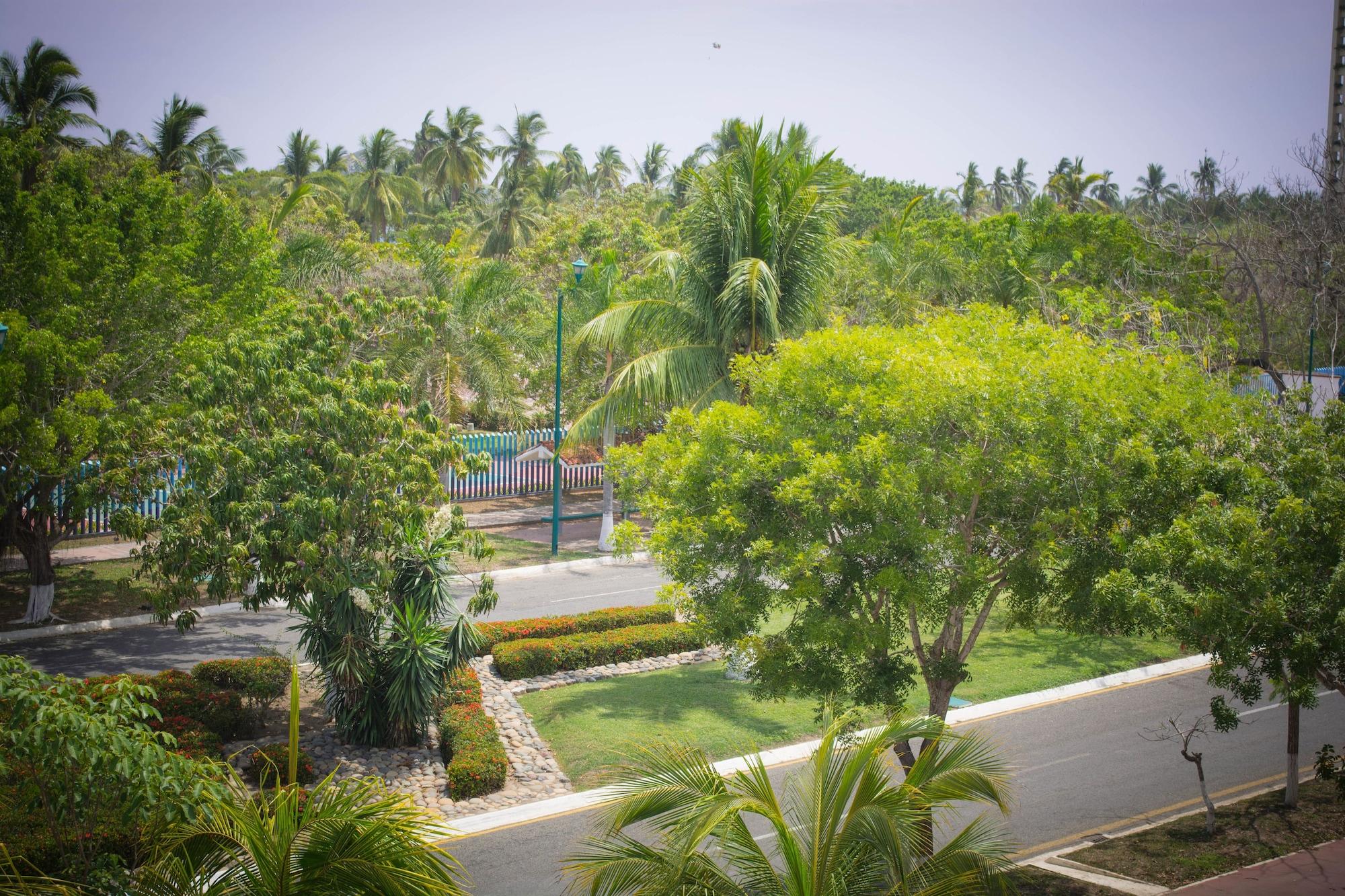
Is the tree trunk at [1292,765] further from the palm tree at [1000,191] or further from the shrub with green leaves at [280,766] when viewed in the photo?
the palm tree at [1000,191]

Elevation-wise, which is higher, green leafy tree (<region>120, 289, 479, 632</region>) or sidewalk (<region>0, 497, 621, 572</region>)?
green leafy tree (<region>120, 289, 479, 632</region>)

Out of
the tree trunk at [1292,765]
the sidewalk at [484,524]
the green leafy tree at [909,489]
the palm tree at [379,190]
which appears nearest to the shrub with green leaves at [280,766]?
the green leafy tree at [909,489]

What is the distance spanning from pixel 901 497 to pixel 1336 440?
13.8 feet

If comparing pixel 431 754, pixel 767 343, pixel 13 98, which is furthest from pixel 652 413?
pixel 13 98

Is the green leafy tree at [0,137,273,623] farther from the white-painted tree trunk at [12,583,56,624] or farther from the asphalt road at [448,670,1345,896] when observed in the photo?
the asphalt road at [448,670,1345,896]

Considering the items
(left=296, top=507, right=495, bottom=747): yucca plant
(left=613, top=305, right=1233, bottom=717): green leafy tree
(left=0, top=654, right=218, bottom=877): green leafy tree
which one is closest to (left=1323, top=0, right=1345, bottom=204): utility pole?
(left=613, top=305, right=1233, bottom=717): green leafy tree

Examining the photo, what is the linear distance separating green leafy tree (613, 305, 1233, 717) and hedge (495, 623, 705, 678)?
5.90 meters

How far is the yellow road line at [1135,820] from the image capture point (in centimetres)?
1093

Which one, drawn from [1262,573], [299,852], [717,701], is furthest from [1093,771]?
[299,852]

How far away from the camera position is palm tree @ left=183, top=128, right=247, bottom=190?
42306 millimetres

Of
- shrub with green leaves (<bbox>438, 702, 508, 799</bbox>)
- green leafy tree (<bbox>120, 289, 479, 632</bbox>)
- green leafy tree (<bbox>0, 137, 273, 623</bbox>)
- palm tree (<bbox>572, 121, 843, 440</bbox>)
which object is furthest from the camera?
palm tree (<bbox>572, 121, 843, 440</bbox>)

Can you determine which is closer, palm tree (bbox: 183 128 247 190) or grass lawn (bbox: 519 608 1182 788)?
grass lawn (bbox: 519 608 1182 788)

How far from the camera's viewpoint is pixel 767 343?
16.8 meters

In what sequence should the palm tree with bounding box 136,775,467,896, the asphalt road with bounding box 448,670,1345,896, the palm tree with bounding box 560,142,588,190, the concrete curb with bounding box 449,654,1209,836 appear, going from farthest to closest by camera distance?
the palm tree with bounding box 560,142,588,190 → the concrete curb with bounding box 449,654,1209,836 → the asphalt road with bounding box 448,670,1345,896 → the palm tree with bounding box 136,775,467,896
